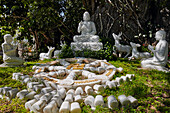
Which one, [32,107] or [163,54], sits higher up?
[163,54]

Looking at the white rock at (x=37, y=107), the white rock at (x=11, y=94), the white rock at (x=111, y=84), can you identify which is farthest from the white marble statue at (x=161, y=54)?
the white rock at (x=11, y=94)

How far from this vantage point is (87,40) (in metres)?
7.03

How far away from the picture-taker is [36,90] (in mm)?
2469

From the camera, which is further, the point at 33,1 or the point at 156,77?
the point at 33,1

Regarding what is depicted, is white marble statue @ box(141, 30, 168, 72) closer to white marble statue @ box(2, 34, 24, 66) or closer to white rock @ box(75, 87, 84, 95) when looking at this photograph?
white rock @ box(75, 87, 84, 95)

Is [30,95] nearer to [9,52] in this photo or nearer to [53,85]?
[53,85]

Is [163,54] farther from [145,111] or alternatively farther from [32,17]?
[32,17]

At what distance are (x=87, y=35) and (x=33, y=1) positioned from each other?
4.92m

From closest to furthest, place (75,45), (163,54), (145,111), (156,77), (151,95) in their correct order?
(145,111)
(151,95)
(156,77)
(163,54)
(75,45)

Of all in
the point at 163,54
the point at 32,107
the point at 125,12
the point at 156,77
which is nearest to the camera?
the point at 32,107

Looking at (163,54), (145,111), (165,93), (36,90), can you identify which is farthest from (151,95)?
(36,90)

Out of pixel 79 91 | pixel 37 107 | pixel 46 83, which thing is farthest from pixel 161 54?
pixel 37 107

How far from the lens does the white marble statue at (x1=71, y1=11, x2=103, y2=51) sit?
21.5 feet

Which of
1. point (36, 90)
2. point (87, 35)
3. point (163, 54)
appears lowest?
point (36, 90)
